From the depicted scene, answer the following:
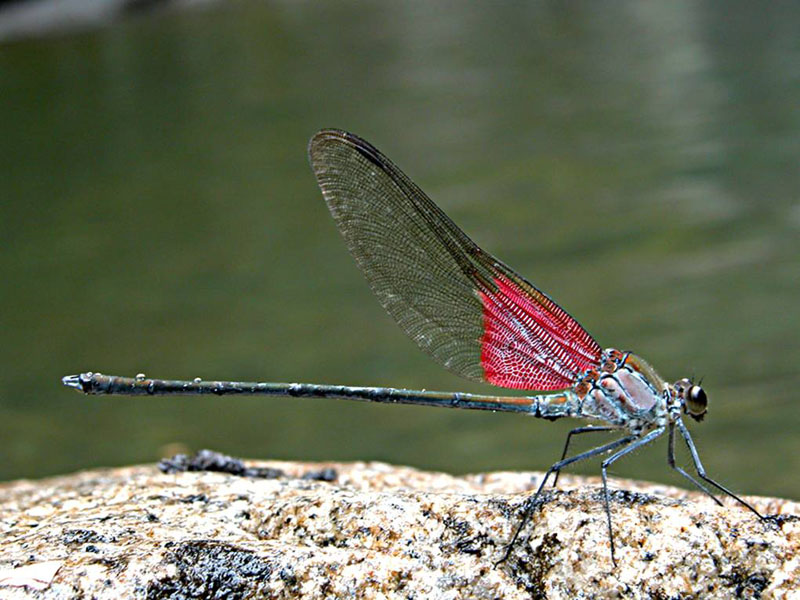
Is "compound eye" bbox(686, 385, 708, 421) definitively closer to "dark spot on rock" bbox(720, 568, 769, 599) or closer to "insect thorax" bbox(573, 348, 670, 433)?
"insect thorax" bbox(573, 348, 670, 433)

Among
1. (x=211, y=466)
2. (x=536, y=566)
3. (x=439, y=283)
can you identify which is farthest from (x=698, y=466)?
(x=211, y=466)

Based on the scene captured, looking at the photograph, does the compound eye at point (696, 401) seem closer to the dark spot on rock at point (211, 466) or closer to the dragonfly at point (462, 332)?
the dragonfly at point (462, 332)

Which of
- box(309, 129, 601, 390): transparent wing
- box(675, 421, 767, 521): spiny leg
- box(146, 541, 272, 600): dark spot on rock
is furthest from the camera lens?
box(309, 129, 601, 390): transparent wing

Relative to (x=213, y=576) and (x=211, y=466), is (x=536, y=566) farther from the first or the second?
(x=211, y=466)

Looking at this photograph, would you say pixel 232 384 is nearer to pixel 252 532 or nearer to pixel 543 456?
pixel 252 532

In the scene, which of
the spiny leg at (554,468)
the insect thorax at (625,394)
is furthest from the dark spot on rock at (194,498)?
the insect thorax at (625,394)

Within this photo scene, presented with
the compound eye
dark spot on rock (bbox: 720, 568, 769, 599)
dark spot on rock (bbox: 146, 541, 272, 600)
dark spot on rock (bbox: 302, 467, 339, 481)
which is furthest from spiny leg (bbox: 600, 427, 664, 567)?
dark spot on rock (bbox: 302, 467, 339, 481)
